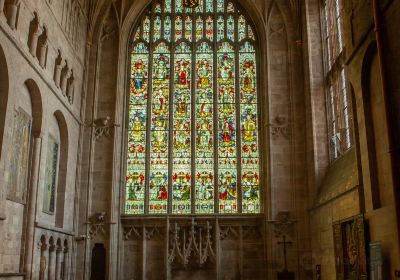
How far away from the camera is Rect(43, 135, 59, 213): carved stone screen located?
15367mm

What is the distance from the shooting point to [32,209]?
1379 cm

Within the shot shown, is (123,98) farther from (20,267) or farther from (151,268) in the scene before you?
(20,267)

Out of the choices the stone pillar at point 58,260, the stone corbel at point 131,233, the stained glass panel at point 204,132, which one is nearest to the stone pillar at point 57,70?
the stone pillar at point 58,260

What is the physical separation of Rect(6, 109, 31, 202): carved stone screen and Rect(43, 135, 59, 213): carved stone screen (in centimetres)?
163

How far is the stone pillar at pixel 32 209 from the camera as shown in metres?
13.4

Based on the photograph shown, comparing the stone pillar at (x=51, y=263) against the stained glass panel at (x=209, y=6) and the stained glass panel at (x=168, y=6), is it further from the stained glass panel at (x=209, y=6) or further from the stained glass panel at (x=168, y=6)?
the stained glass panel at (x=209, y=6)

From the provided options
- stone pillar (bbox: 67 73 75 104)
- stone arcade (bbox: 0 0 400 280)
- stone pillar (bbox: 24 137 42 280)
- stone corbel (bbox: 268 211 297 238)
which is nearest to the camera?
stone pillar (bbox: 24 137 42 280)

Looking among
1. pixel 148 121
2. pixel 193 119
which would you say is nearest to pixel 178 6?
pixel 193 119

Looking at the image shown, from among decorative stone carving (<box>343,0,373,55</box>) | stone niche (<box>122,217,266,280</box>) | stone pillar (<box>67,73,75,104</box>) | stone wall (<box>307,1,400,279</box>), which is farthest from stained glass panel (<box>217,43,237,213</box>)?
decorative stone carving (<box>343,0,373,55</box>)

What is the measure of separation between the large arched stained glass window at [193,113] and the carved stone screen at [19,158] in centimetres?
564

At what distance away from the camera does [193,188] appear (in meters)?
18.8

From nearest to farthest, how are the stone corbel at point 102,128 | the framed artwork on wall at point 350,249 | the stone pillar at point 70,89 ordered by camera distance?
the framed artwork on wall at point 350,249
the stone pillar at point 70,89
the stone corbel at point 102,128

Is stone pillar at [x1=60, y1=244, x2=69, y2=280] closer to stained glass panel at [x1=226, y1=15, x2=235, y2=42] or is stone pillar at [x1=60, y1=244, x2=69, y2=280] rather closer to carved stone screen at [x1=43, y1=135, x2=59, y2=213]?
carved stone screen at [x1=43, y1=135, x2=59, y2=213]

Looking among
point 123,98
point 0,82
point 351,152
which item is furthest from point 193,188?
point 0,82
